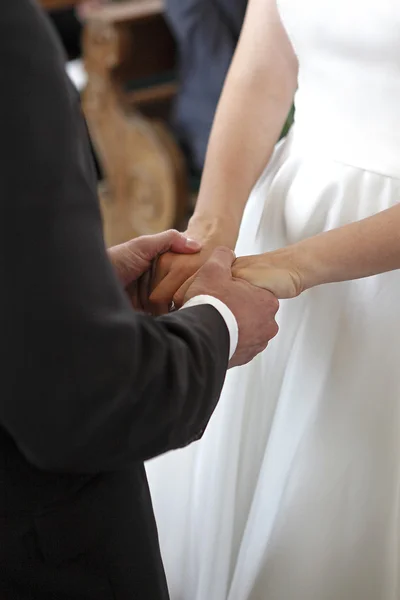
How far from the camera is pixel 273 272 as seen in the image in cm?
92

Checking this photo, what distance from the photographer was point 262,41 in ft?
3.74

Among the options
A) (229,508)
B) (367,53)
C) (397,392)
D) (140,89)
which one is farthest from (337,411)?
(140,89)

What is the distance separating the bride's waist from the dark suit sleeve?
468 millimetres

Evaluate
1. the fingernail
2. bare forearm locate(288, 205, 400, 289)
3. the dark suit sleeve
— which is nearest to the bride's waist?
bare forearm locate(288, 205, 400, 289)

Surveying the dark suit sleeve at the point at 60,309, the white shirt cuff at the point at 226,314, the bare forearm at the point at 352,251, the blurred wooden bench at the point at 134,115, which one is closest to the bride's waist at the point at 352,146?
the bare forearm at the point at 352,251

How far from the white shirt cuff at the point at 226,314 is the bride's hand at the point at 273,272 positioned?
12 centimetres

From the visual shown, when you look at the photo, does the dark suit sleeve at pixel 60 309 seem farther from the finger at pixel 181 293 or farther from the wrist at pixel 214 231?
the wrist at pixel 214 231

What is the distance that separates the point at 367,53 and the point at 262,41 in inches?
8.4

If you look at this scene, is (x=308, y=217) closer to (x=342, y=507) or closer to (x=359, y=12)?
(x=359, y=12)

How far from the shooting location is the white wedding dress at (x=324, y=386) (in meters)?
1.01

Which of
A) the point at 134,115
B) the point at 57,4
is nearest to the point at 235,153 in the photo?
Result: the point at 134,115

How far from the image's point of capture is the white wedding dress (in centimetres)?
101

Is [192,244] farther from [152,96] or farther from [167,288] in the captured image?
[152,96]

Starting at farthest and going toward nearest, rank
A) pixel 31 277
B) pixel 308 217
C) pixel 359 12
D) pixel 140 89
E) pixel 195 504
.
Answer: pixel 140 89
pixel 195 504
pixel 308 217
pixel 359 12
pixel 31 277
